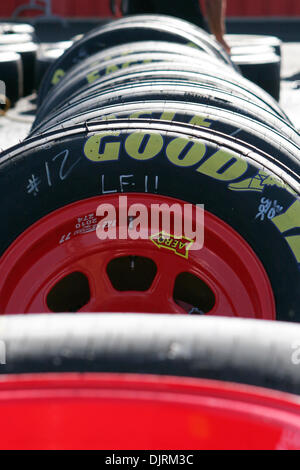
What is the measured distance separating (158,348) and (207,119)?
1.30m

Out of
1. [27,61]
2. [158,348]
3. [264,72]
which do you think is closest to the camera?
[158,348]

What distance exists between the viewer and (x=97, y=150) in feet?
5.54

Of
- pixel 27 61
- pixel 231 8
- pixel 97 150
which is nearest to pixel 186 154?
pixel 97 150

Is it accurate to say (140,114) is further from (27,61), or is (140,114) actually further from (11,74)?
(27,61)

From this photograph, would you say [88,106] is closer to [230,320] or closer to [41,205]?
[41,205]

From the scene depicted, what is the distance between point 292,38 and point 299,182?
11708 mm

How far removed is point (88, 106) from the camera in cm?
233

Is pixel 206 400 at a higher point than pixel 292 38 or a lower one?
lower

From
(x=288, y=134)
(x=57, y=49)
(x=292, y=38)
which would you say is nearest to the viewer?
(x=288, y=134)

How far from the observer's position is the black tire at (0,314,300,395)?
2.42ft

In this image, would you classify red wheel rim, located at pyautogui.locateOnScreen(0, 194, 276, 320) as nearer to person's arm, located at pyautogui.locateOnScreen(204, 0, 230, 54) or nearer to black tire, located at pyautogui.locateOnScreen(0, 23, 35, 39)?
person's arm, located at pyautogui.locateOnScreen(204, 0, 230, 54)

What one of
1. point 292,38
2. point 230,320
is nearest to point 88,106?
point 230,320

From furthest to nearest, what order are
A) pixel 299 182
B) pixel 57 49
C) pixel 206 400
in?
pixel 57 49 → pixel 299 182 → pixel 206 400

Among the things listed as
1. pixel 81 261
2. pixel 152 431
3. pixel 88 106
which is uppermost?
pixel 88 106
